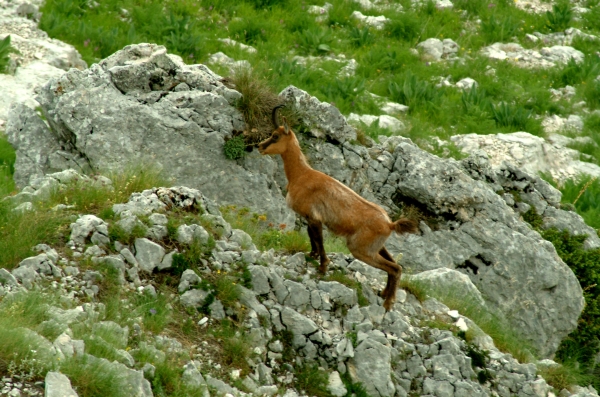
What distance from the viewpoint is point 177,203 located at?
27.9 ft

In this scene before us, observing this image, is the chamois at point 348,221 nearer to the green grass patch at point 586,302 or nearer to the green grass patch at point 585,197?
the green grass patch at point 586,302

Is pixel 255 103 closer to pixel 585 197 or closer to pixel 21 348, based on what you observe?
pixel 21 348

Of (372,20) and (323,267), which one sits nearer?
(323,267)

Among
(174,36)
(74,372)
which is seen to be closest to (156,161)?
(74,372)

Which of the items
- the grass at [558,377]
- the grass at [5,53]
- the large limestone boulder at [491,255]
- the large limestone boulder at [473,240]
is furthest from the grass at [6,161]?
the grass at [558,377]

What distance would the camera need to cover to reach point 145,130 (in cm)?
1075

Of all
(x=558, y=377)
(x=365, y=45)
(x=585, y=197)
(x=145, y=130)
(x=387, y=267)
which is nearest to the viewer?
(x=387, y=267)

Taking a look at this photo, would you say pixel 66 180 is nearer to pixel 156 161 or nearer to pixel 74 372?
pixel 156 161

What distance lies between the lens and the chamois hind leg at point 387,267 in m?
8.41

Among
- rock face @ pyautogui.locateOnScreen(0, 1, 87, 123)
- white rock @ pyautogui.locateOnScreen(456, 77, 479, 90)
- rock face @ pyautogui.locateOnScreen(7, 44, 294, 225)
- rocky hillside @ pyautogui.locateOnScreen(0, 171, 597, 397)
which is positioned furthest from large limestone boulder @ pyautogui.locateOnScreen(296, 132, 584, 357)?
rock face @ pyautogui.locateOnScreen(0, 1, 87, 123)

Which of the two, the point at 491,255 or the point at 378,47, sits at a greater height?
the point at 378,47

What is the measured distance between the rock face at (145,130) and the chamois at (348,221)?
6.91ft

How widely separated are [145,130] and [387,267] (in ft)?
15.0

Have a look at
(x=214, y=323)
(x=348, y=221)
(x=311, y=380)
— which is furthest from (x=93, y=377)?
(x=348, y=221)
